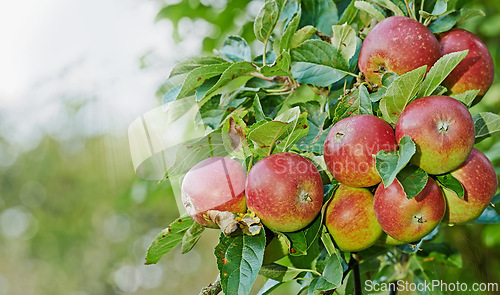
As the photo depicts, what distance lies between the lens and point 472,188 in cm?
54

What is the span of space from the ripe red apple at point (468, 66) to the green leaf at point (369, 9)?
0.33 feet

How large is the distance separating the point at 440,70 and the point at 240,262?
33 centimetres

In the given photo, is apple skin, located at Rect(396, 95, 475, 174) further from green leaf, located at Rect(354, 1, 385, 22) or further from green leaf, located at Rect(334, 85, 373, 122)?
green leaf, located at Rect(354, 1, 385, 22)

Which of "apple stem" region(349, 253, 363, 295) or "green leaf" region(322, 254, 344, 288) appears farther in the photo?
"apple stem" region(349, 253, 363, 295)

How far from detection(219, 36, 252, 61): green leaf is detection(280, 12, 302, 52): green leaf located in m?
0.12

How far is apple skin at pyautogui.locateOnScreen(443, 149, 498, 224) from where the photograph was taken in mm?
539

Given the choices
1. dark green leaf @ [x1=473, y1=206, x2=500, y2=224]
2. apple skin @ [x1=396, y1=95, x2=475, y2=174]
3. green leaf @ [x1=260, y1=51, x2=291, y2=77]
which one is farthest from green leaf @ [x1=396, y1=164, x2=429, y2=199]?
dark green leaf @ [x1=473, y1=206, x2=500, y2=224]

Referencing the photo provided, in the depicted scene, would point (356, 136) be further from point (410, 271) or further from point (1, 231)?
point (1, 231)

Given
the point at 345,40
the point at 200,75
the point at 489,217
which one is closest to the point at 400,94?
the point at 345,40

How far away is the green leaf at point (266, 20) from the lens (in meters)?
0.66

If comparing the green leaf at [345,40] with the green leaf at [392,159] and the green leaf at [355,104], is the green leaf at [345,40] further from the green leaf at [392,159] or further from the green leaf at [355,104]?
the green leaf at [392,159]

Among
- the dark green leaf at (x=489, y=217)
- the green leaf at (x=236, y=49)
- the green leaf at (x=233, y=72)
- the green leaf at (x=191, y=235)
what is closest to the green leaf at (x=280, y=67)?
the green leaf at (x=233, y=72)

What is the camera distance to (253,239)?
0.52m

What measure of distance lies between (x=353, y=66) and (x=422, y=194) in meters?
0.25
